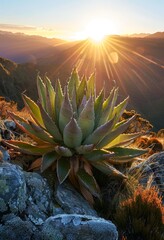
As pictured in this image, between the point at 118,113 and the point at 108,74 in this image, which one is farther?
the point at 108,74

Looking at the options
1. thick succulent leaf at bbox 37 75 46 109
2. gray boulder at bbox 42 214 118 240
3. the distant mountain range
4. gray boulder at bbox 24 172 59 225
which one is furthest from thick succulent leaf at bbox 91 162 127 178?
the distant mountain range

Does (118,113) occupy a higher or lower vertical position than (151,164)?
higher

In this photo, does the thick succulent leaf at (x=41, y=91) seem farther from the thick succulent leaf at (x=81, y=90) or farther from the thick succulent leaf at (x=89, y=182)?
the thick succulent leaf at (x=89, y=182)

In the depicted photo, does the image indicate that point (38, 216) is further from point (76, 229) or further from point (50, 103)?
point (50, 103)

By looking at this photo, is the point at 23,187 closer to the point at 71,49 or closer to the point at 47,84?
the point at 47,84

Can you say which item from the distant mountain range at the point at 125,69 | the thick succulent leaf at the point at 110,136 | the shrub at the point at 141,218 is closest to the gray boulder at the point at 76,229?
the shrub at the point at 141,218

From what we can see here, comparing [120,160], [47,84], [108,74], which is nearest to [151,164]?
[120,160]
